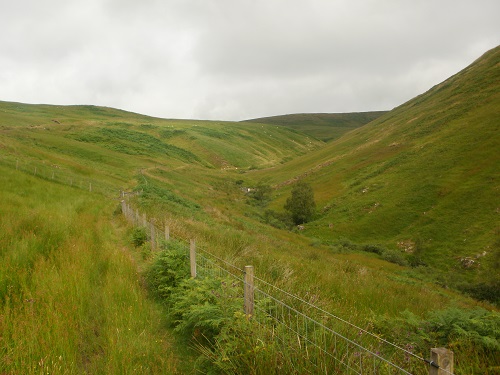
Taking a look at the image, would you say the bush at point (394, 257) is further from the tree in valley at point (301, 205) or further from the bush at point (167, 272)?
the bush at point (167, 272)

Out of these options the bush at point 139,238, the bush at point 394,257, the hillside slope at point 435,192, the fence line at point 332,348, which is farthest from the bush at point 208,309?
the bush at point 394,257

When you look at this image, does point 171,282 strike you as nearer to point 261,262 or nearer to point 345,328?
point 261,262

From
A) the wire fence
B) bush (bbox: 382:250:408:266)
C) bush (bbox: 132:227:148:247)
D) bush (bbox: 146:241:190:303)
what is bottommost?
bush (bbox: 382:250:408:266)

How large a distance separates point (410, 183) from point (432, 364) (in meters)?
64.8

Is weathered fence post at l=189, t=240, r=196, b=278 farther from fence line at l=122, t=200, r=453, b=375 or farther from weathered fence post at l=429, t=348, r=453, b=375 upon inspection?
weathered fence post at l=429, t=348, r=453, b=375

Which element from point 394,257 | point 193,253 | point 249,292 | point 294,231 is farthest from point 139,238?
point 294,231

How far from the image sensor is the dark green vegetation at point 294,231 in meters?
5.66

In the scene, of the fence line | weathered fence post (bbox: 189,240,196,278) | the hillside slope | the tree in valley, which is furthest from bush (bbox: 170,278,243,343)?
the tree in valley

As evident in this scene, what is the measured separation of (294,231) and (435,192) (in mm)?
24451

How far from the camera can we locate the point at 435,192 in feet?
182

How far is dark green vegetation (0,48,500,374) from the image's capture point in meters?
5.66

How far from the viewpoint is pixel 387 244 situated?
47.7 m

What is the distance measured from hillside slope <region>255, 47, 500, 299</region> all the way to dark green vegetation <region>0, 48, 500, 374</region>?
272 millimetres

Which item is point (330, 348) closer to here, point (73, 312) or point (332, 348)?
point (332, 348)
